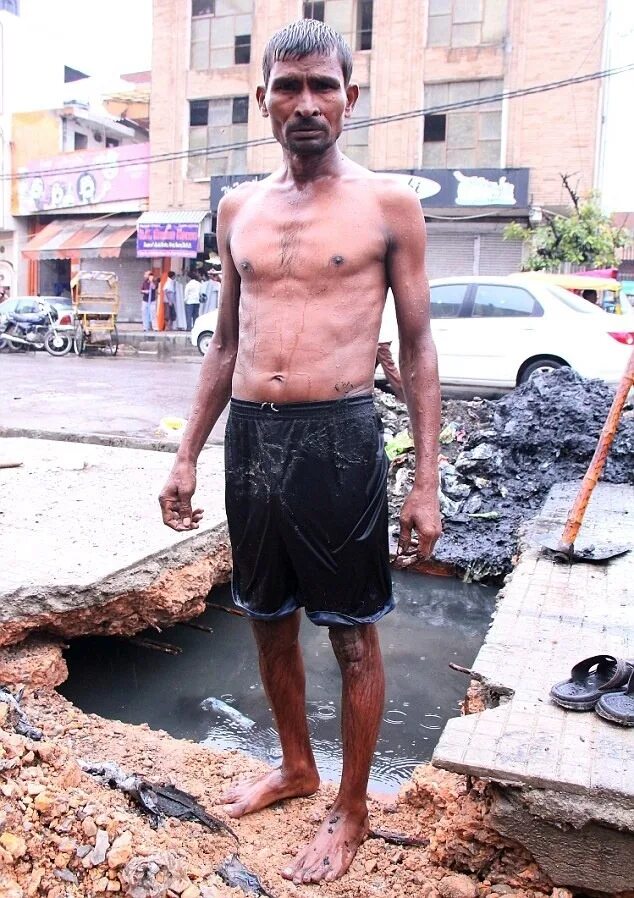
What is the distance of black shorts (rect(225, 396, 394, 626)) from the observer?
210 cm

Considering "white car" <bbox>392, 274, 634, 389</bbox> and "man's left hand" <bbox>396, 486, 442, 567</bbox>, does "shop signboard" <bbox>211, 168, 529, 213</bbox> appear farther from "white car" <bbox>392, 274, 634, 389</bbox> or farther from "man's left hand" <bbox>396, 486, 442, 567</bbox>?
"man's left hand" <bbox>396, 486, 442, 567</bbox>

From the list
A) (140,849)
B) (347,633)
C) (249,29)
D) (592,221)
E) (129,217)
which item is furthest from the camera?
(129,217)

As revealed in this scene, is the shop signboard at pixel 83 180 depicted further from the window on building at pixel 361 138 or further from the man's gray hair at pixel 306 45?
the man's gray hair at pixel 306 45

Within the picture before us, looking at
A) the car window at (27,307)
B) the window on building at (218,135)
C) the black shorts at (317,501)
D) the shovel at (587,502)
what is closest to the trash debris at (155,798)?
the black shorts at (317,501)

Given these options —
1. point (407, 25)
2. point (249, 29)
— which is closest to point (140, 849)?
point (407, 25)

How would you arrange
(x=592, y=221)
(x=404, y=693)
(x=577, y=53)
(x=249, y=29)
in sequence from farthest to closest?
(x=249, y=29)
(x=577, y=53)
(x=592, y=221)
(x=404, y=693)

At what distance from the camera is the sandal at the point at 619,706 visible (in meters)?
2.21

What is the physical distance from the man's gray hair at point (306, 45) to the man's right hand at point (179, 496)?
3.60ft

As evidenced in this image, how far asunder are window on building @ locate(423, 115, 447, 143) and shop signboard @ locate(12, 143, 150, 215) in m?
8.81

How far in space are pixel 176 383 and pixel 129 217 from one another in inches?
599

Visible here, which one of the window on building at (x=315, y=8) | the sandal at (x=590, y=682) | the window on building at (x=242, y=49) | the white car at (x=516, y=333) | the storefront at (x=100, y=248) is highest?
the window on building at (x=315, y=8)

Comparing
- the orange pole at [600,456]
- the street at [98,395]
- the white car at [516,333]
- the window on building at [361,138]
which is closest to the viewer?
the orange pole at [600,456]

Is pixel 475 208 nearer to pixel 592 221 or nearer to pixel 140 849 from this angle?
pixel 592 221

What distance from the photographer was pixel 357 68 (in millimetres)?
22812
